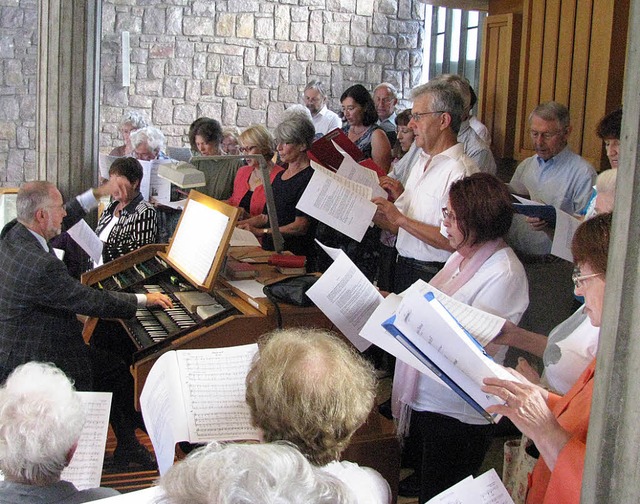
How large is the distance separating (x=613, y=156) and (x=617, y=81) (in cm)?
155

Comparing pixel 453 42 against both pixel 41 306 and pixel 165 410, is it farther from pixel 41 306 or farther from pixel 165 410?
pixel 165 410

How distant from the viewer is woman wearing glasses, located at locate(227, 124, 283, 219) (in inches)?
205

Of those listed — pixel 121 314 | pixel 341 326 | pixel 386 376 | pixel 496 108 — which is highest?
pixel 496 108

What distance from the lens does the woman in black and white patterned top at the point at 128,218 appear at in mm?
4844

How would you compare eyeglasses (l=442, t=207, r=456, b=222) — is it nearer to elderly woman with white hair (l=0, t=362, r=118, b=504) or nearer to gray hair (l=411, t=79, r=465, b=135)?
gray hair (l=411, t=79, r=465, b=135)

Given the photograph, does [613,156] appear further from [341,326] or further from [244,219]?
[244,219]

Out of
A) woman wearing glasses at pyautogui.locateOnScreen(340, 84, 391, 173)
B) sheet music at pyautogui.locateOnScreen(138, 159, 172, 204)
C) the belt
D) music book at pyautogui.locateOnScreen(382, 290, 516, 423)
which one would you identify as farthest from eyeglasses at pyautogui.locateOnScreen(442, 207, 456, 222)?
woman wearing glasses at pyautogui.locateOnScreen(340, 84, 391, 173)

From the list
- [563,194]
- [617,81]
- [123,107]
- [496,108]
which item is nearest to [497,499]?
[563,194]

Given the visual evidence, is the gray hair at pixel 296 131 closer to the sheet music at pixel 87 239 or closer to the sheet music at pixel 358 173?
the sheet music at pixel 358 173

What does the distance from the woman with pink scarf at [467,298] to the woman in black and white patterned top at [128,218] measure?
92.3 inches

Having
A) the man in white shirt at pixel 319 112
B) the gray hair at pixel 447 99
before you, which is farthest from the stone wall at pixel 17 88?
the gray hair at pixel 447 99

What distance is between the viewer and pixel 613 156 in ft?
10.7

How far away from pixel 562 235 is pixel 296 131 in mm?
2000

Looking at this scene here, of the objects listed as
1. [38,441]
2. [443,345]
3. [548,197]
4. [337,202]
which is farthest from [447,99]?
[38,441]
